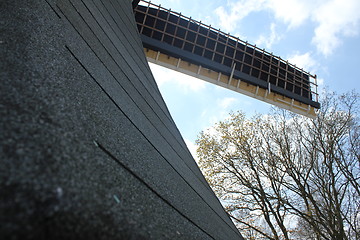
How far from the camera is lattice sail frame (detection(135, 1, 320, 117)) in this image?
764cm

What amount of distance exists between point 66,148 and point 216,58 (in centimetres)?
773

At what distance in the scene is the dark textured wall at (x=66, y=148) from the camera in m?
0.41

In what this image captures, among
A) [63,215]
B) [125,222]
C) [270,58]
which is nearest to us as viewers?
[63,215]

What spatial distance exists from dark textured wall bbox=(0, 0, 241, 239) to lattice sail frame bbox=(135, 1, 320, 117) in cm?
654

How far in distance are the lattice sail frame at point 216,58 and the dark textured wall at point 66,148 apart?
21.4ft

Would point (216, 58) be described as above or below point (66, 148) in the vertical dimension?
above

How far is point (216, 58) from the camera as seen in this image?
7930 mm

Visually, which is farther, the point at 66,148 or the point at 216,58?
the point at 216,58

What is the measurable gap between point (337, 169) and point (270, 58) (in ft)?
13.7

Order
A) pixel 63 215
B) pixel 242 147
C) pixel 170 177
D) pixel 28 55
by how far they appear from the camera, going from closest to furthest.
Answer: pixel 63 215 → pixel 28 55 → pixel 170 177 → pixel 242 147

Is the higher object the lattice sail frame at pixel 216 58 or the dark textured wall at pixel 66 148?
the lattice sail frame at pixel 216 58

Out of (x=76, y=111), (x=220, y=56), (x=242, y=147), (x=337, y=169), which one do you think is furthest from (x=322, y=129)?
(x=76, y=111)

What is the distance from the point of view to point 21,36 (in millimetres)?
755

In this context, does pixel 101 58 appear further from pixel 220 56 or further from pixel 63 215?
pixel 220 56
